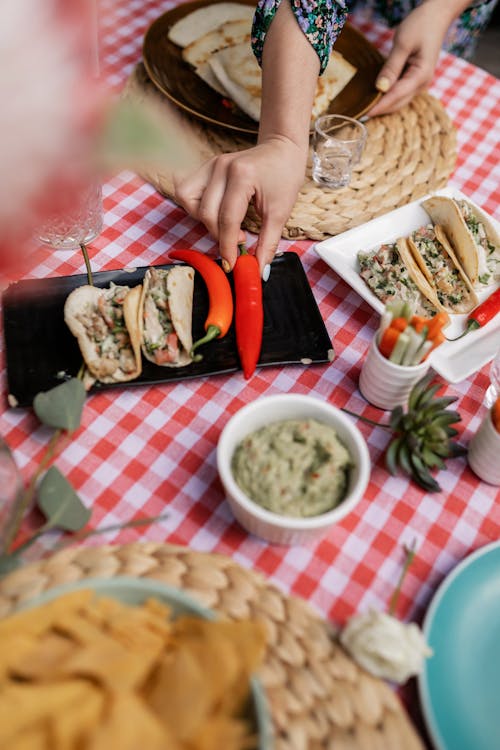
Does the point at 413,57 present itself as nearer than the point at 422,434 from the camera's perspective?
No

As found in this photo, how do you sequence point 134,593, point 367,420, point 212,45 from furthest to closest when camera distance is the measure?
point 212,45
point 367,420
point 134,593

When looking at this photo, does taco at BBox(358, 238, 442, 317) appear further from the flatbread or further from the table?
the flatbread

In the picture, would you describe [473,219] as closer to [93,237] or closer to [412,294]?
[412,294]

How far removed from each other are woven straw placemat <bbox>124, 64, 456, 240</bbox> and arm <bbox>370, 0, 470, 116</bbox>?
6 cm

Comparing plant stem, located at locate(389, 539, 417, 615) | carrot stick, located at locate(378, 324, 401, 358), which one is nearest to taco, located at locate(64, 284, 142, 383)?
carrot stick, located at locate(378, 324, 401, 358)

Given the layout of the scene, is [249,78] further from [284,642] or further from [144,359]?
[284,642]

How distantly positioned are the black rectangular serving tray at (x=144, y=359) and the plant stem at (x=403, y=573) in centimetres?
40

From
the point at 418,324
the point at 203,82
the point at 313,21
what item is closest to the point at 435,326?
the point at 418,324

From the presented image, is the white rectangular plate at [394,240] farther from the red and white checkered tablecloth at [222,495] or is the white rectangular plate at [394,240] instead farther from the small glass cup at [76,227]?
the small glass cup at [76,227]

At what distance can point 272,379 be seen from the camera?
1229mm

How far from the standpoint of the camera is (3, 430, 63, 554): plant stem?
3.02ft

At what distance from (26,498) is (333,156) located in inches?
44.3

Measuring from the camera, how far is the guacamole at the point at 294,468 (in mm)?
934

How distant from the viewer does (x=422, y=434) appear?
107cm
